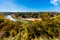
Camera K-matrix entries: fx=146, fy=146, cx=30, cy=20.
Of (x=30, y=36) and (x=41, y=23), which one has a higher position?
(x=41, y=23)

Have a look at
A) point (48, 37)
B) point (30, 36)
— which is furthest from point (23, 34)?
point (48, 37)

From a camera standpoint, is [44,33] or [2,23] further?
[2,23]

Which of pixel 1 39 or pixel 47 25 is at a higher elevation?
pixel 47 25

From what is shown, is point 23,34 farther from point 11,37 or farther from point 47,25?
point 47,25

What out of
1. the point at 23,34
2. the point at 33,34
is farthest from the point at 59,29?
the point at 23,34

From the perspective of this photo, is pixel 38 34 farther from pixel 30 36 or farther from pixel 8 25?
pixel 8 25

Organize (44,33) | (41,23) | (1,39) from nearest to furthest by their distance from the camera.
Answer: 1. (1,39)
2. (44,33)
3. (41,23)

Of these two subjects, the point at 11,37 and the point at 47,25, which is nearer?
the point at 11,37

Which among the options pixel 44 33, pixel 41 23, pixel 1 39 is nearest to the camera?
pixel 1 39
